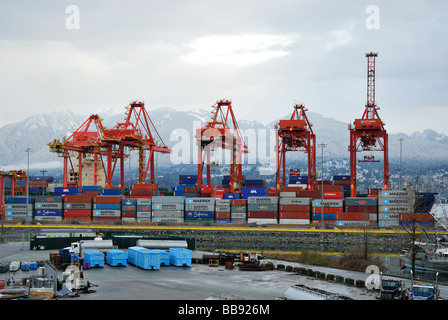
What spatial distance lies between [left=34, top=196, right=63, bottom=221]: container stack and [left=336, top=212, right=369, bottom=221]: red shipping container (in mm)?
43320

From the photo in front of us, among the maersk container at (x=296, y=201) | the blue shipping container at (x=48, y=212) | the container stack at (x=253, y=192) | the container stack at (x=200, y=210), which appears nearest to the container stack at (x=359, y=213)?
the maersk container at (x=296, y=201)

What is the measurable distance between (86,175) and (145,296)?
442 feet

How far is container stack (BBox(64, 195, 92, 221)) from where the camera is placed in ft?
262

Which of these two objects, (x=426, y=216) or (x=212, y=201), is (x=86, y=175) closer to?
(x=212, y=201)

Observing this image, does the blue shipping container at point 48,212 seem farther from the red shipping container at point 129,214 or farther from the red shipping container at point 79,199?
the red shipping container at point 129,214

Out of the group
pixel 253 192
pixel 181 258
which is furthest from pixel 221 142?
pixel 181 258

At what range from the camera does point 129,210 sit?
79312mm

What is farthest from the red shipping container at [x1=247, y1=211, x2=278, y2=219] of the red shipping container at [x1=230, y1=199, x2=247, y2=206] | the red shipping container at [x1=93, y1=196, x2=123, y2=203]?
the red shipping container at [x1=93, y1=196, x2=123, y2=203]

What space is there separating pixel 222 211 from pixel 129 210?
14735mm

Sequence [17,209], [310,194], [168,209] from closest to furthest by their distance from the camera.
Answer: [168,209]
[310,194]
[17,209]

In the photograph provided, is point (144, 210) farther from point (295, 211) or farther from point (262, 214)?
point (295, 211)

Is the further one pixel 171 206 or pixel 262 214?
pixel 171 206

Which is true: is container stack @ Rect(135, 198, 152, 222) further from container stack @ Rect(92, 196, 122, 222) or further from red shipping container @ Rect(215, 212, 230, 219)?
red shipping container @ Rect(215, 212, 230, 219)
